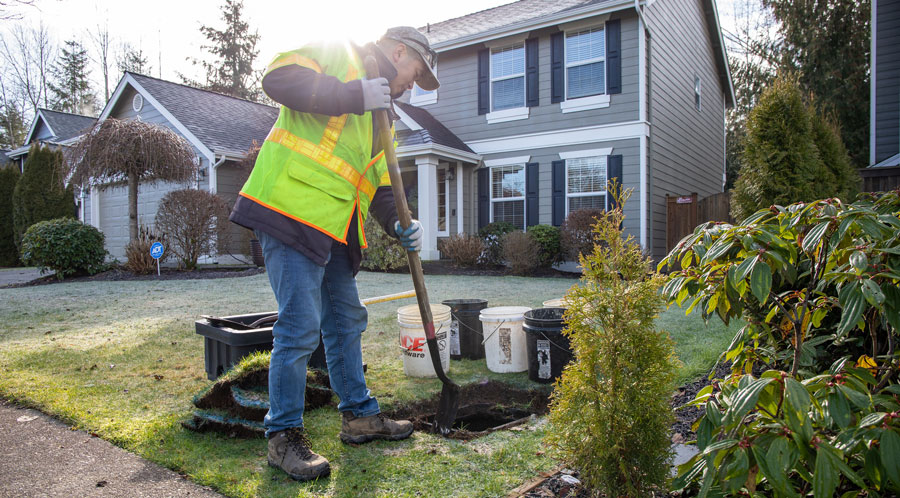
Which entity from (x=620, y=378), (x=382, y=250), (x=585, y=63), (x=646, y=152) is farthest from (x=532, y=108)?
(x=620, y=378)

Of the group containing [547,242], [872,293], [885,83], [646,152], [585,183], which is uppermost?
[885,83]

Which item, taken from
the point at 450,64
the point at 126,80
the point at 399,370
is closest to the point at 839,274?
the point at 399,370

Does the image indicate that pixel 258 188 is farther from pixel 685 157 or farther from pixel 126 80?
pixel 126 80

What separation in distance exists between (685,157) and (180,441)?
562 inches

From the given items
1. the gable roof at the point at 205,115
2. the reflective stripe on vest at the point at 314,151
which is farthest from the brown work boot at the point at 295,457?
the gable roof at the point at 205,115

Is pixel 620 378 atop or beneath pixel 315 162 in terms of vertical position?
beneath

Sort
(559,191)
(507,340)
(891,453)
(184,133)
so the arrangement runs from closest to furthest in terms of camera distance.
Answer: (891,453)
(507,340)
(559,191)
(184,133)

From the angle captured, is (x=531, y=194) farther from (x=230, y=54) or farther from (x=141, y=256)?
(x=230, y=54)

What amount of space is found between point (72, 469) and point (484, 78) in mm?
12282

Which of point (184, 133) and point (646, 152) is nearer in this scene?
point (646, 152)

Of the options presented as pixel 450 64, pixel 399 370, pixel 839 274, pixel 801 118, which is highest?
pixel 450 64

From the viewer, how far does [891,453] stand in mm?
1115

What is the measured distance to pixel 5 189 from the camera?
1830 cm

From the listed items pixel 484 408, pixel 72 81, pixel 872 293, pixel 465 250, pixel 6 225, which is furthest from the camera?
pixel 72 81
